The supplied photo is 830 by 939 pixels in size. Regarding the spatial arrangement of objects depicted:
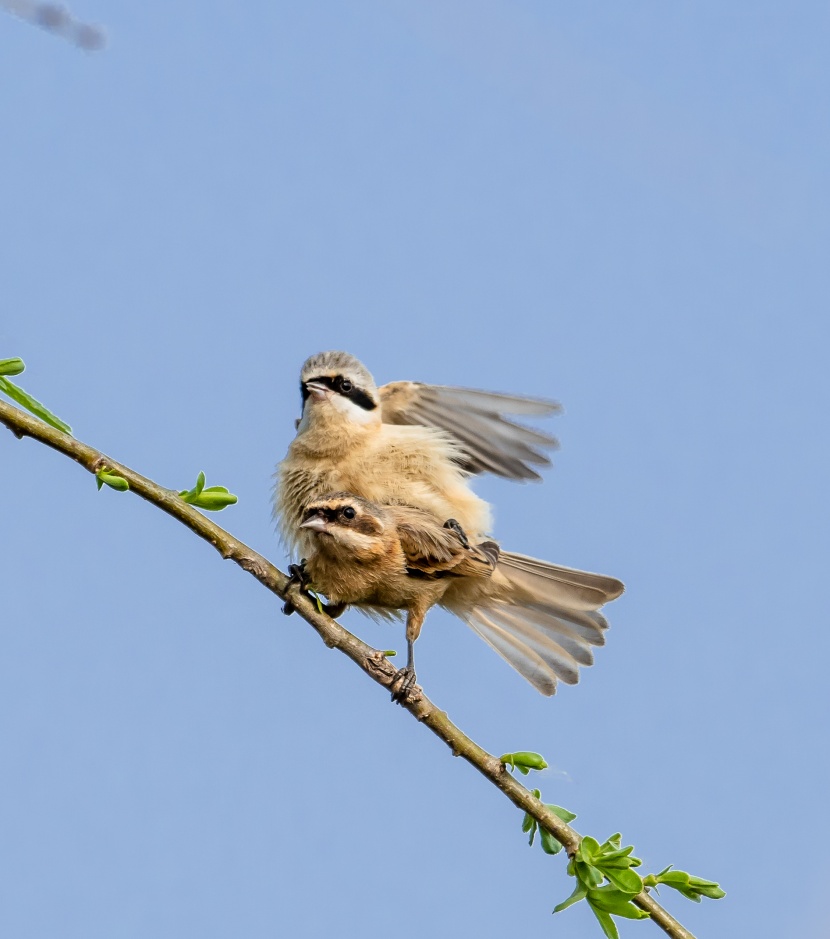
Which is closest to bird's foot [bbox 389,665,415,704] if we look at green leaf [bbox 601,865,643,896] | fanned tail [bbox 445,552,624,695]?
green leaf [bbox 601,865,643,896]

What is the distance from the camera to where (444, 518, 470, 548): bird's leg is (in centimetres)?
486

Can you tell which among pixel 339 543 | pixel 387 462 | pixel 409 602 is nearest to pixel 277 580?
pixel 339 543

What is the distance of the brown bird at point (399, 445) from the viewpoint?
5.32m

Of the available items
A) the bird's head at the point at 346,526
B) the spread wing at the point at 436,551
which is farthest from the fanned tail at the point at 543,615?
the bird's head at the point at 346,526

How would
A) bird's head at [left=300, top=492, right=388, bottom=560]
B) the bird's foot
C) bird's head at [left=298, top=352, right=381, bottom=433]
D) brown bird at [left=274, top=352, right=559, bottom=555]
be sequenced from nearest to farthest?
the bird's foot, bird's head at [left=300, top=492, right=388, bottom=560], brown bird at [left=274, top=352, right=559, bottom=555], bird's head at [left=298, top=352, right=381, bottom=433]

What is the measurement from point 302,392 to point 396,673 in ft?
9.33

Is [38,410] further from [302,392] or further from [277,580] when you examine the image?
[302,392]

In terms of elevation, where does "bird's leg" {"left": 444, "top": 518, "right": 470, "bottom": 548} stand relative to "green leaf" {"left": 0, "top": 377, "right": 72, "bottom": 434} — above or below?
above

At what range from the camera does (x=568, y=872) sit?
3.23m

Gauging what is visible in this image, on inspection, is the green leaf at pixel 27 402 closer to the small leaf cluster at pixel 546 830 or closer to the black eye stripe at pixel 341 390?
the small leaf cluster at pixel 546 830

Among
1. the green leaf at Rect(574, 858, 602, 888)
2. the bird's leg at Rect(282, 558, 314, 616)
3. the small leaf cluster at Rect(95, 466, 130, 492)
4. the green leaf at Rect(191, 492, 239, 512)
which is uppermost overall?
the bird's leg at Rect(282, 558, 314, 616)

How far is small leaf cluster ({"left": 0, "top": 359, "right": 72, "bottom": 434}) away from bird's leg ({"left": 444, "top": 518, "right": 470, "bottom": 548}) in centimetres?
229

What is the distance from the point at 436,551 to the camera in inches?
186

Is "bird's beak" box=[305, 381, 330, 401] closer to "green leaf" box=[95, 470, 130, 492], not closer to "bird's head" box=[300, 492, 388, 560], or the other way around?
"bird's head" box=[300, 492, 388, 560]
